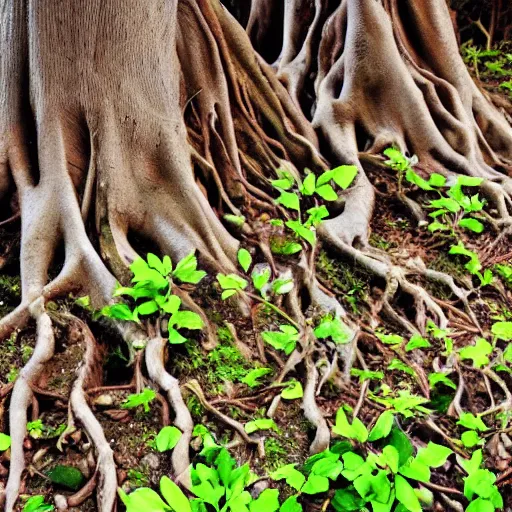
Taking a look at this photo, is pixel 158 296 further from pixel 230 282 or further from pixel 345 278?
pixel 345 278

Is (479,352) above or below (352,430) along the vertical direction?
below

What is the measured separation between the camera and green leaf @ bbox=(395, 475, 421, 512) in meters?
1.76

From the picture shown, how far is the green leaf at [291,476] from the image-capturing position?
1.90 m

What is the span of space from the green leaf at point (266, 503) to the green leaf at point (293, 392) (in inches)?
22.6

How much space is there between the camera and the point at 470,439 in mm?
2232

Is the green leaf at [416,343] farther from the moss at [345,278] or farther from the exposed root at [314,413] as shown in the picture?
the exposed root at [314,413]

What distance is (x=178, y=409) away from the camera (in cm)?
220

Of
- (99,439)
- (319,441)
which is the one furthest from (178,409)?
(319,441)

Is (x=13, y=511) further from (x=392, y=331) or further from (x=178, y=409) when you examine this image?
(x=392, y=331)

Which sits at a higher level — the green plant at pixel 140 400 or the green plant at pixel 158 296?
the green plant at pixel 158 296

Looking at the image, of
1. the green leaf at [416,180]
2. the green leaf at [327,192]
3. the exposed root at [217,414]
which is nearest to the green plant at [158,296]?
the exposed root at [217,414]

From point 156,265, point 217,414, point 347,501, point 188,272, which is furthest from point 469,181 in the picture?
point 347,501

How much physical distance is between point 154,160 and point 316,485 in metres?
1.99

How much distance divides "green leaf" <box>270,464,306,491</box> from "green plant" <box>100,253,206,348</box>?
0.75 meters
